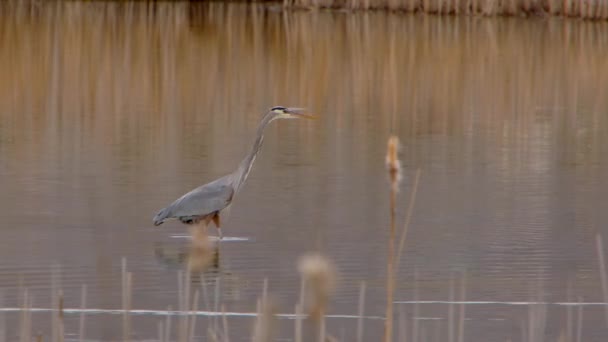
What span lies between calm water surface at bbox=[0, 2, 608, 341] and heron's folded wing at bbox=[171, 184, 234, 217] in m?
0.18

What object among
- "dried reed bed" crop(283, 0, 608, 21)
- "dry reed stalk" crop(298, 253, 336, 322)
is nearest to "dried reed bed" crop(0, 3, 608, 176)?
"dried reed bed" crop(283, 0, 608, 21)

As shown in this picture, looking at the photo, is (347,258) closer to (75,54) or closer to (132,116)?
(132,116)

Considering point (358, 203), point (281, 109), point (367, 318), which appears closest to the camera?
point (367, 318)

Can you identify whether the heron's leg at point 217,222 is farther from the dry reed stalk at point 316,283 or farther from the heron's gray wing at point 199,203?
the dry reed stalk at point 316,283

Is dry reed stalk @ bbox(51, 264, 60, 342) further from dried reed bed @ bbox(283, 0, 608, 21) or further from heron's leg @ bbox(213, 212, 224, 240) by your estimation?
dried reed bed @ bbox(283, 0, 608, 21)

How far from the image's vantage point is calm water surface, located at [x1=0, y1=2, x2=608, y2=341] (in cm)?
643

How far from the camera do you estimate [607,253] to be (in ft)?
23.9

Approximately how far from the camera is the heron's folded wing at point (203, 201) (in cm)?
746

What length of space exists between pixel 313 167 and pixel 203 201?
2.48 meters

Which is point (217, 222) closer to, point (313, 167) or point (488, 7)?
point (313, 167)

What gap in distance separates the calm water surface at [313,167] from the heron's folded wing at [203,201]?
0.18 metres

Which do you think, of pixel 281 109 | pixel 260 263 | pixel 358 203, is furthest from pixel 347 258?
pixel 358 203

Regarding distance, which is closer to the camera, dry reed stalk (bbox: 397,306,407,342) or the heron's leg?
dry reed stalk (bbox: 397,306,407,342)

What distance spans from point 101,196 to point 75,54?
351 inches
